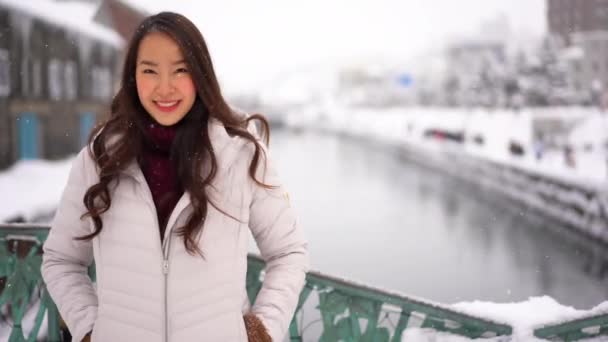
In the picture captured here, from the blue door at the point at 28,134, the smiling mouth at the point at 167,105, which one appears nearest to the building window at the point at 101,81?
the blue door at the point at 28,134

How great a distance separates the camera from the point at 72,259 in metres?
1.56

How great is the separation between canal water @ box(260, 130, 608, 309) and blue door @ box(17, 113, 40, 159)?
615 cm

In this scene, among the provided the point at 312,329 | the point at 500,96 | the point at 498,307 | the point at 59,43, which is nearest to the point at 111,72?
the point at 59,43

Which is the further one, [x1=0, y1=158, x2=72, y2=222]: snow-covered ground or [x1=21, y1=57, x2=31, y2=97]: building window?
[x1=21, y1=57, x2=31, y2=97]: building window

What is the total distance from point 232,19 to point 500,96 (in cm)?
2356

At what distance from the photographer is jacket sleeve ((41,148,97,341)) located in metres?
1.50

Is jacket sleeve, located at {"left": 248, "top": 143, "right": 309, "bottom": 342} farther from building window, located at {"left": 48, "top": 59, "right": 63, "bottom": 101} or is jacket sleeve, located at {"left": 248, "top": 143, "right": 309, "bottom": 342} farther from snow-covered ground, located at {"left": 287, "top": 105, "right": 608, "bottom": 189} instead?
building window, located at {"left": 48, "top": 59, "right": 63, "bottom": 101}

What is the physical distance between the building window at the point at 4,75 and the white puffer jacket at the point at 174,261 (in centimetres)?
831

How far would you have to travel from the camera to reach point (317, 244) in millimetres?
8172

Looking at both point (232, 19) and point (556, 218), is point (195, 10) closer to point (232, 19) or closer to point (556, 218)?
point (232, 19)

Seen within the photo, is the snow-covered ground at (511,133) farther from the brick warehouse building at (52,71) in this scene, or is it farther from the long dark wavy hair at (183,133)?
the brick warehouse building at (52,71)

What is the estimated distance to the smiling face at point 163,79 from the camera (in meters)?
1.46

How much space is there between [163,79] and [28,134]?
37.6 feet

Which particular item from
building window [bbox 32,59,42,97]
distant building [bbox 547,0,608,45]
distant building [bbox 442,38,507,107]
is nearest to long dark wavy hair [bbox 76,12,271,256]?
distant building [bbox 547,0,608,45]
